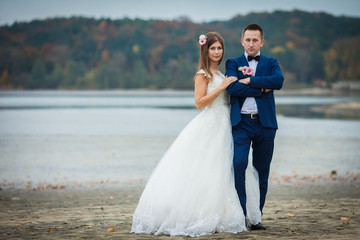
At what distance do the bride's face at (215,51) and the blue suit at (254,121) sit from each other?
0.22 metres

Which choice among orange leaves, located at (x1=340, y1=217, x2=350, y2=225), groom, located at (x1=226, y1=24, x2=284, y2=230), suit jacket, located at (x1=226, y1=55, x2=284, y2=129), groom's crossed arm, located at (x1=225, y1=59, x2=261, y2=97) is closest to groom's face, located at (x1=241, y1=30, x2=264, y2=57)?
groom, located at (x1=226, y1=24, x2=284, y2=230)

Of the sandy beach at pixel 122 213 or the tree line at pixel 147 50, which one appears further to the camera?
the tree line at pixel 147 50

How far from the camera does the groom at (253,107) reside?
5238mm

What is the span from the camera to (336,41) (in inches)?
7072

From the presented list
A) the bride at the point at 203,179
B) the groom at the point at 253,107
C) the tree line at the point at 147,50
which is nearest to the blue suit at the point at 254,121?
the groom at the point at 253,107

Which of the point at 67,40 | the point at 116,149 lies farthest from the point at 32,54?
the point at 116,149

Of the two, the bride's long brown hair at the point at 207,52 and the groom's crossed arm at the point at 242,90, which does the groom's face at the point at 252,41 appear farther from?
the groom's crossed arm at the point at 242,90

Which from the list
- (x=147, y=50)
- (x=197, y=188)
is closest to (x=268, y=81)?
(x=197, y=188)

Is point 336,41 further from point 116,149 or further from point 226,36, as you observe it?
point 116,149

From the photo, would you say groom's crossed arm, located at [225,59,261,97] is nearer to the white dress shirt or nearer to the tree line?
the white dress shirt

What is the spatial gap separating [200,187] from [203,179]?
10 centimetres

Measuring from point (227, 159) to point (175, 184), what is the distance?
64 cm

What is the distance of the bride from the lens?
17.1ft

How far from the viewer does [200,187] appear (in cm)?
532
